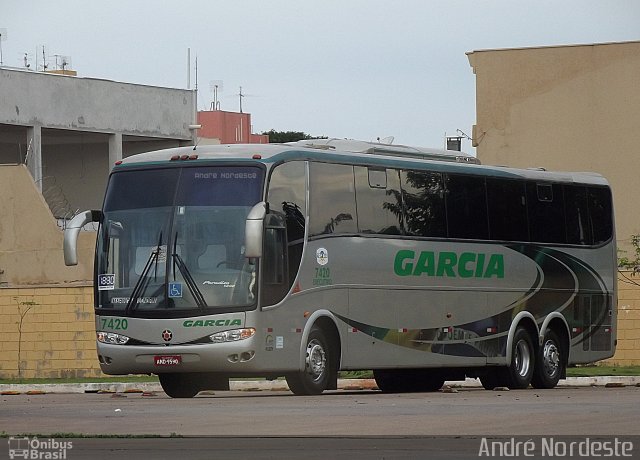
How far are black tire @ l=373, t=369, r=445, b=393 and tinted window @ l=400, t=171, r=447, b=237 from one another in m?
2.79

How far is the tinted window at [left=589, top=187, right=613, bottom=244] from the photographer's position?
28353 mm

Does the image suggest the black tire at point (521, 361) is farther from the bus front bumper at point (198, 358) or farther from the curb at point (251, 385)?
the bus front bumper at point (198, 358)

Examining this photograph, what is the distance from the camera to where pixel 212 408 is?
17.9 m

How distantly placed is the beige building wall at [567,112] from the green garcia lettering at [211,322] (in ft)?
90.6

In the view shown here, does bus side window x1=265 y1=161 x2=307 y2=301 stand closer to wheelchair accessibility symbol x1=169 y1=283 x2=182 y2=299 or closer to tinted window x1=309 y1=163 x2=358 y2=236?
tinted window x1=309 y1=163 x2=358 y2=236

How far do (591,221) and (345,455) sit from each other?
57.8 feet

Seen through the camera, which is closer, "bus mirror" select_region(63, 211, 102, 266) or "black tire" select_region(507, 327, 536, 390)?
"bus mirror" select_region(63, 211, 102, 266)

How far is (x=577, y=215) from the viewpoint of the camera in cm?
2795

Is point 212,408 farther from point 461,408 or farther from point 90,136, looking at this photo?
point 90,136

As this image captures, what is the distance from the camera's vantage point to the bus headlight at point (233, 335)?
2120 cm

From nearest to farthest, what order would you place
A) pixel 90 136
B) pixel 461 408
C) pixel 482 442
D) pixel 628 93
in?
pixel 482 442 → pixel 461 408 → pixel 628 93 → pixel 90 136

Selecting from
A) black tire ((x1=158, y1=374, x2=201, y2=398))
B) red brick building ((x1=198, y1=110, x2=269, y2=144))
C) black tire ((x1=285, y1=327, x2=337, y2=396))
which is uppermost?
red brick building ((x1=198, y1=110, x2=269, y2=144))

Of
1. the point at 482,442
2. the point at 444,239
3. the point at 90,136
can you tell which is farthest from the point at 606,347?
the point at 90,136

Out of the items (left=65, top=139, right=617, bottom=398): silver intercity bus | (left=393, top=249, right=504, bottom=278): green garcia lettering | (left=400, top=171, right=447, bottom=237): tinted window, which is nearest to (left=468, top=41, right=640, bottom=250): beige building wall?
(left=65, top=139, right=617, bottom=398): silver intercity bus
